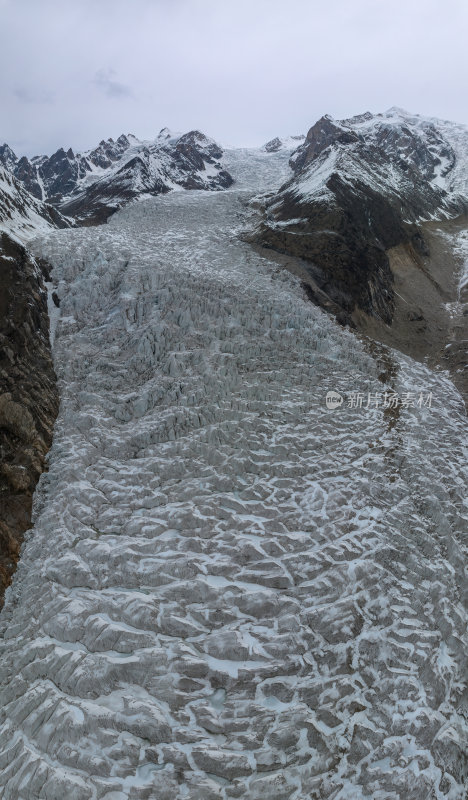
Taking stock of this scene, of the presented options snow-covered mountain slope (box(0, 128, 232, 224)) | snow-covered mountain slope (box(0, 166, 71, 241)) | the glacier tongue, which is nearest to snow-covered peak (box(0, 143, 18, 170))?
snow-covered mountain slope (box(0, 128, 232, 224))

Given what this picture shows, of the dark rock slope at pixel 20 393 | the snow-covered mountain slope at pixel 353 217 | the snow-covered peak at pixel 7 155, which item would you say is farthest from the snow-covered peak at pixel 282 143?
the dark rock slope at pixel 20 393

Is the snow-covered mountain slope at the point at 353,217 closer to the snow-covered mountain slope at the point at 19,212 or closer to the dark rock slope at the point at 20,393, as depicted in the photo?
the snow-covered mountain slope at the point at 19,212

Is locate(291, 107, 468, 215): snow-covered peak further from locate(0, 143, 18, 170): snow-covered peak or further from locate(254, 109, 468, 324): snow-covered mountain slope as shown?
locate(0, 143, 18, 170): snow-covered peak

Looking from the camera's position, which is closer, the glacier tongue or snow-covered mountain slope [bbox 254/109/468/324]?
the glacier tongue

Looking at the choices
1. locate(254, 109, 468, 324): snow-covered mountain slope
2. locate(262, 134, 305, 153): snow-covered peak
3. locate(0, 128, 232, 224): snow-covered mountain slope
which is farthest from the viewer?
locate(262, 134, 305, 153): snow-covered peak

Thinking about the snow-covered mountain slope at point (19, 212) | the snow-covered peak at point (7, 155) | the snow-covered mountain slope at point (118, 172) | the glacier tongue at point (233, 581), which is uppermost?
the snow-covered peak at point (7, 155)

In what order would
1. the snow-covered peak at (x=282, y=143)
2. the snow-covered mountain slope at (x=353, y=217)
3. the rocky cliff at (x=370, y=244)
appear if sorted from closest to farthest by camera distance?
the rocky cliff at (x=370, y=244), the snow-covered mountain slope at (x=353, y=217), the snow-covered peak at (x=282, y=143)

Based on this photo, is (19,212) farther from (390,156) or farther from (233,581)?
(390,156)
